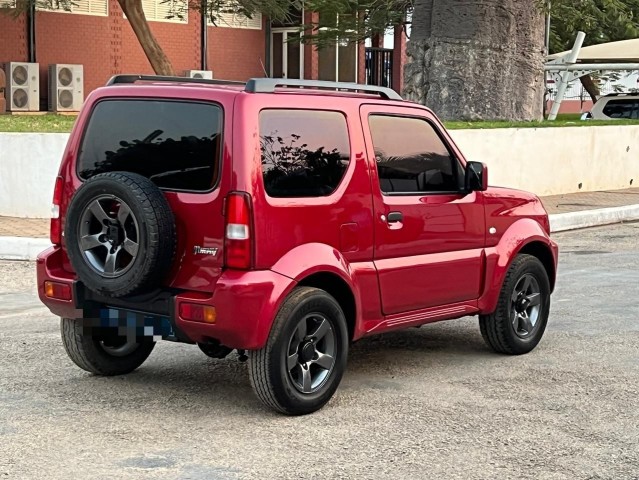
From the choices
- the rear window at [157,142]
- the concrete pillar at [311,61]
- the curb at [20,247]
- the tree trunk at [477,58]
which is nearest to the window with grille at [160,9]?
the concrete pillar at [311,61]

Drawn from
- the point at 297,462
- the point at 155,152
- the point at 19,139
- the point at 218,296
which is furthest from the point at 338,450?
the point at 19,139

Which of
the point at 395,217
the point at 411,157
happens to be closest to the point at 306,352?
the point at 395,217

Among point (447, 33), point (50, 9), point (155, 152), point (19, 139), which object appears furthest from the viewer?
point (50, 9)

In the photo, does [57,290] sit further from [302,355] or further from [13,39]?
[13,39]

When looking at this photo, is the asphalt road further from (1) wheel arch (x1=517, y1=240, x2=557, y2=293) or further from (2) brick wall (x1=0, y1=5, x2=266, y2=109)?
(2) brick wall (x1=0, y1=5, x2=266, y2=109)

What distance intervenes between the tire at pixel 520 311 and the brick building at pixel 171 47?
23139 mm

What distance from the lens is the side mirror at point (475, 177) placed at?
7.00 meters

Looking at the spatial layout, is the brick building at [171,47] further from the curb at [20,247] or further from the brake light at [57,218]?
the brake light at [57,218]

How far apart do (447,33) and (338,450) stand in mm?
14113

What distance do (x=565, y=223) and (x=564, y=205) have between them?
180 cm

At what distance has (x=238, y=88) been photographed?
6.01m

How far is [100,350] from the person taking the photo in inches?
262

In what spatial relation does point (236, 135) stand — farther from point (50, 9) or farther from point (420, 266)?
point (50, 9)

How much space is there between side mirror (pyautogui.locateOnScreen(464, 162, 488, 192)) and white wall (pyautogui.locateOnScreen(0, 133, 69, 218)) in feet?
25.1
